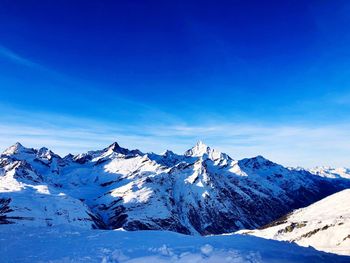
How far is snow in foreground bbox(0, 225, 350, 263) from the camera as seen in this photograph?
30094mm

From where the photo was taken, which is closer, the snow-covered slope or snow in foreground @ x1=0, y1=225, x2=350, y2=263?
snow in foreground @ x1=0, y1=225, x2=350, y2=263

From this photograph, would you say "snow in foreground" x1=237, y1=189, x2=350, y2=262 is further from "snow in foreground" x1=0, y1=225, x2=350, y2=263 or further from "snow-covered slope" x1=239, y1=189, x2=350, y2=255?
"snow in foreground" x1=0, y1=225, x2=350, y2=263

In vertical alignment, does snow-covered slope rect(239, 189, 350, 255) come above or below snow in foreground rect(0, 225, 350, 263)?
below

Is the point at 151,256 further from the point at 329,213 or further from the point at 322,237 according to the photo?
the point at 329,213

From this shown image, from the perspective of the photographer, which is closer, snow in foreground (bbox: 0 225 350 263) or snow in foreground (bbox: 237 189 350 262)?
snow in foreground (bbox: 0 225 350 263)

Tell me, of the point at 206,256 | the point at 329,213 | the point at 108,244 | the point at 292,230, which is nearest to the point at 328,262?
the point at 206,256

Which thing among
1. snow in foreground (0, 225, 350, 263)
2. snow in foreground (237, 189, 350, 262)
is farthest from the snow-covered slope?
snow in foreground (0, 225, 350, 263)

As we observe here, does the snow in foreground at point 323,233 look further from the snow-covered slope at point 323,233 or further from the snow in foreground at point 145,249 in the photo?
the snow in foreground at point 145,249

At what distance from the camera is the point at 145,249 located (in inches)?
1270

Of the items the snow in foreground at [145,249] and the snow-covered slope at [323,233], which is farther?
the snow-covered slope at [323,233]

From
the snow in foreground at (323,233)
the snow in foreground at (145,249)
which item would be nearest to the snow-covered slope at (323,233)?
the snow in foreground at (323,233)

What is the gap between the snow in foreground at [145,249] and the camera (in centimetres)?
3009

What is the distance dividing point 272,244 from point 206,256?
28.7 ft

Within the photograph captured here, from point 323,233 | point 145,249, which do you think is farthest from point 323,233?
point 145,249
